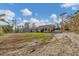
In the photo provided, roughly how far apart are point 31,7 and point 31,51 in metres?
0.46

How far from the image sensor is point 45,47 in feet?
7.93

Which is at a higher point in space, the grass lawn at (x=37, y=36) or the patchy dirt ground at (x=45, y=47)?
the grass lawn at (x=37, y=36)

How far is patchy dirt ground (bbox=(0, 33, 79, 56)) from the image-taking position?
2.39 meters

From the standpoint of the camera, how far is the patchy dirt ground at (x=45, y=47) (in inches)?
94.2

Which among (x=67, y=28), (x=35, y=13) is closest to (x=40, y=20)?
(x=35, y=13)

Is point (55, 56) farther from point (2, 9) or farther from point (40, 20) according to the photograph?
point (2, 9)

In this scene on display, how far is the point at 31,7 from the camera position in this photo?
2.42 metres

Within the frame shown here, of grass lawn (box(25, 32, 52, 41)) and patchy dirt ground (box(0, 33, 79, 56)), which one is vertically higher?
grass lawn (box(25, 32, 52, 41))


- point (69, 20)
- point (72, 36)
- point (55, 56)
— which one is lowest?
point (55, 56)

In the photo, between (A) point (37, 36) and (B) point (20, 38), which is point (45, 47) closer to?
(A) point (37, 36)

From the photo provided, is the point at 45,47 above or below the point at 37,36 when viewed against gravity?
below

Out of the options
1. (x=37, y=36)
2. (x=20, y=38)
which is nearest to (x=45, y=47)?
(x=37, y=36)

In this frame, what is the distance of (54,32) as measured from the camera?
246 cm

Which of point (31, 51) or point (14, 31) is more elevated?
point (14, 31)
